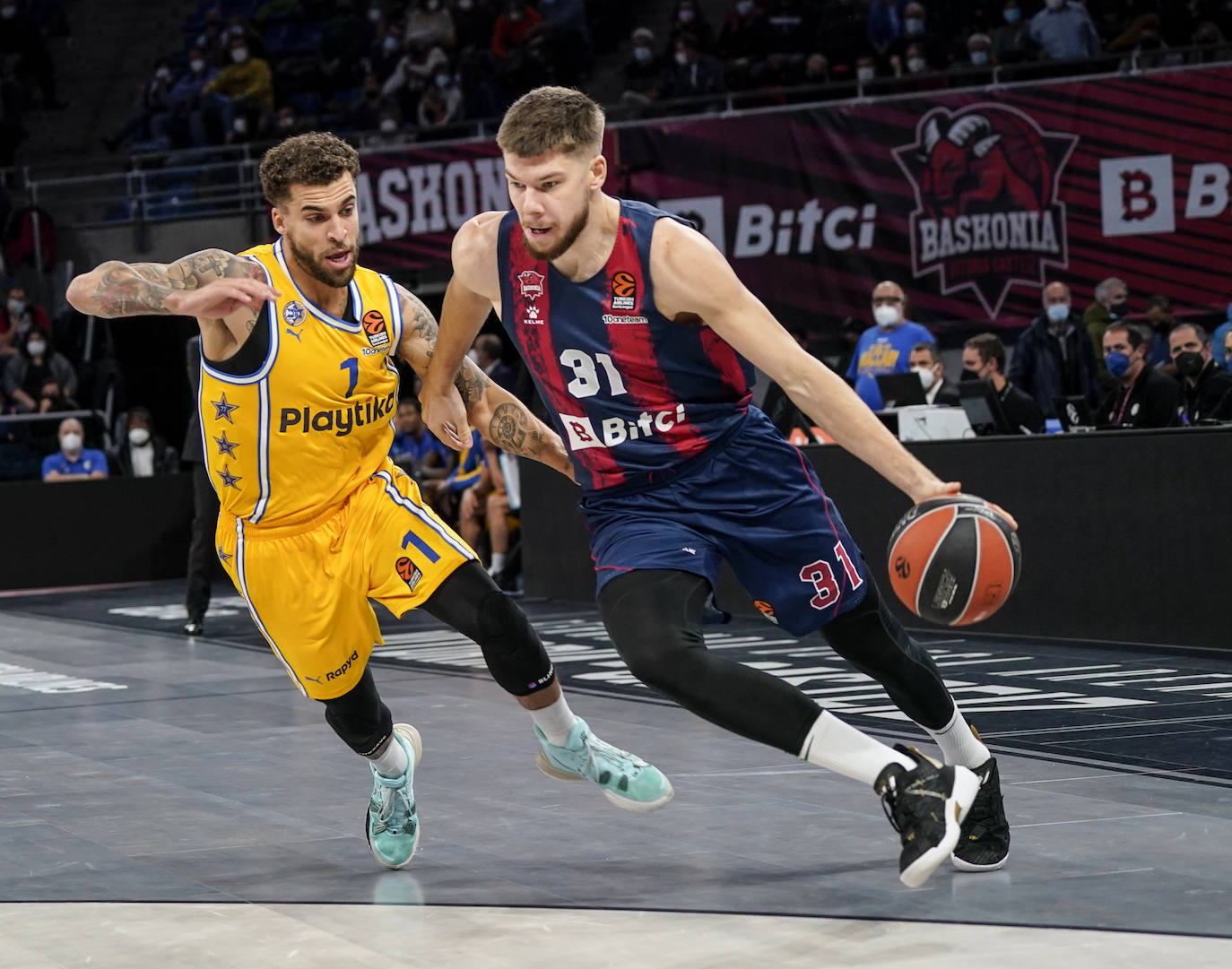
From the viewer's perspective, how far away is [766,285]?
1512 cm

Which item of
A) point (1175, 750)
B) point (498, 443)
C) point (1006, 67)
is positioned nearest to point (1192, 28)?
point (1006, 67)

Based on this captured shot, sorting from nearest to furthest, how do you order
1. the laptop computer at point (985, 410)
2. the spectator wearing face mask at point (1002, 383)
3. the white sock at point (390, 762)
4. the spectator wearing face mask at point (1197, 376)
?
the white sock at point (390, 762), the spectator wearing face mask at point (1197, 376), the laptop computer at point (985, 410), the spectator wearing face mask at point (1002, 383)

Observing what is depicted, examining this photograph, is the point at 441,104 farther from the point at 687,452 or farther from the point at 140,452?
the point at 687,452

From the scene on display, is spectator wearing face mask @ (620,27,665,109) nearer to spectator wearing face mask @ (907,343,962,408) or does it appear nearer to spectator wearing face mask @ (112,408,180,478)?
spectator wearing face mask @ (112,408,180,478)

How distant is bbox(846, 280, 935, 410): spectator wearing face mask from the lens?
12539 millimetres

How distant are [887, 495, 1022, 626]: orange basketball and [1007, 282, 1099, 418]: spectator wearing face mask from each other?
8.62 meters

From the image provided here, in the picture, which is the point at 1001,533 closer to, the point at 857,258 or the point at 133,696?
the point at 133,696

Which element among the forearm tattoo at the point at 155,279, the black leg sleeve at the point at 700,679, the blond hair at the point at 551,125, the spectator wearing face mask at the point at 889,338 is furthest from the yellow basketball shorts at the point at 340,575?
the spectator wearing face mask at the point at 889,338

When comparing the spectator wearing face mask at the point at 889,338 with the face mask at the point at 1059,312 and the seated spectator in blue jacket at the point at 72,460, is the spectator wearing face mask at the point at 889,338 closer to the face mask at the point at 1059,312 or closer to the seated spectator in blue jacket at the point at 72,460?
the face mask at the point at 1059,312

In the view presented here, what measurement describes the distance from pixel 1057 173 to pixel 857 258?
175 centimetres

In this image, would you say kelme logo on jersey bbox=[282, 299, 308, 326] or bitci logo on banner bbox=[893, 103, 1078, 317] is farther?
bitci logo on banner bbox=[893, 103, 1078, 317]

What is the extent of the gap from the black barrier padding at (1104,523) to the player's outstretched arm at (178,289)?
555 centimetres

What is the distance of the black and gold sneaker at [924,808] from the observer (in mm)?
3764

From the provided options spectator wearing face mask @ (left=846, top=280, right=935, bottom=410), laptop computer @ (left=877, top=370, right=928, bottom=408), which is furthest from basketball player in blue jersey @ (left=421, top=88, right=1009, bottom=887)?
spectator wearing face mask @ (left=846, top=280, right=935, bottom=410)
